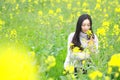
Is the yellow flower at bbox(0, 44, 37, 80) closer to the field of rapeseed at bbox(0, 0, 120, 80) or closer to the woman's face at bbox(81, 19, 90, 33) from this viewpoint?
the field of rapeseed at bbox(0, 0, 120, 80)

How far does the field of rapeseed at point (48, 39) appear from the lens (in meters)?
1.04

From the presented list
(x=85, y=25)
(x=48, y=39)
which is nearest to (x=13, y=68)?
(x=85, y=25)

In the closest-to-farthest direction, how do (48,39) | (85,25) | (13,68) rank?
(13,68) → (85,25) → (48,39)

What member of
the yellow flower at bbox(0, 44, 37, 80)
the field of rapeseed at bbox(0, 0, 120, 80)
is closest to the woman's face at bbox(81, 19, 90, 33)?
the field of rapeseed at bbox(0, 0, 120, 80)

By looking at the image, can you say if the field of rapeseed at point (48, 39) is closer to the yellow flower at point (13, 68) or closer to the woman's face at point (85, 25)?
the yellow flower at point (13, 68)

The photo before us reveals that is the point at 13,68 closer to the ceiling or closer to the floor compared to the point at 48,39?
closer to the ceiling

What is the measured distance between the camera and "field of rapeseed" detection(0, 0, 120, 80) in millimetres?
1045

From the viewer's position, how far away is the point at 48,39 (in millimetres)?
5066

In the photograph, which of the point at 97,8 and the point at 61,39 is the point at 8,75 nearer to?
the point at 61,39

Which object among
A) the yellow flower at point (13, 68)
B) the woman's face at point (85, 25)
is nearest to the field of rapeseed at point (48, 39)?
the yellow flower at point (13, 68)

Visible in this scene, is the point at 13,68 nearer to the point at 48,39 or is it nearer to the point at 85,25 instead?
the point at 85,25

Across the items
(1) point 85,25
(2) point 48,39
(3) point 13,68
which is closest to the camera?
(3) point 13,68

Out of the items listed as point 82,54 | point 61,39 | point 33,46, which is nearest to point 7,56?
point 82,54

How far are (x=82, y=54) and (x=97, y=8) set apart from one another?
4.13m
